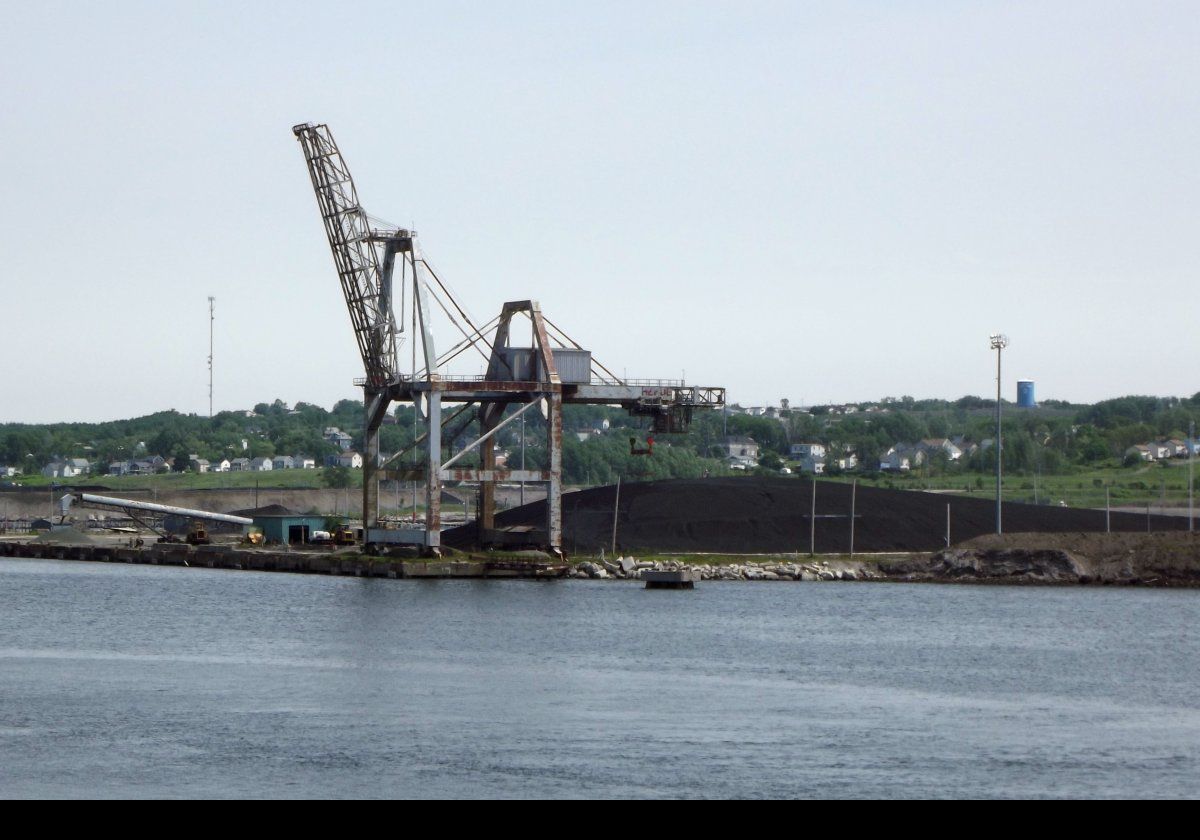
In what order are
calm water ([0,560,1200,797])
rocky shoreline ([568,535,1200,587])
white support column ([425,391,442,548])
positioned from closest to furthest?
1. calm water ([0,560,1200,797])
2. white support column ([425,391,442,548])
3. rocky shoreline ([568,535,1200,587])

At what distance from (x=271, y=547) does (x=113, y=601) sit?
32878 mm

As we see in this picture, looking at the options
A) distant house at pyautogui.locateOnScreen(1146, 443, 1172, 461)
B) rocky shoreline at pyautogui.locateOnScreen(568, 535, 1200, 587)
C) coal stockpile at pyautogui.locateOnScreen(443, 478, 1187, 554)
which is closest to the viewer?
rocky shoreline at pyautogui.locateOnScreen(568, 535, 1200, 587)

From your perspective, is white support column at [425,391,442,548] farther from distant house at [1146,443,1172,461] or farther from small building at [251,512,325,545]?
distant house at [1146,443,1172,461]

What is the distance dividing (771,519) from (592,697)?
52499 mm

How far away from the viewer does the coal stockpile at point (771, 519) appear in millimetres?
85625

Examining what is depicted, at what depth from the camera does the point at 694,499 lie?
90312 mm

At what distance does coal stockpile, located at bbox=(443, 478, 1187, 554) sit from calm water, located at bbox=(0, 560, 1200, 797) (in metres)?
19.0

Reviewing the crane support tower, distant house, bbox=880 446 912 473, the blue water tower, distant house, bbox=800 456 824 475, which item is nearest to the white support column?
the crane support tower

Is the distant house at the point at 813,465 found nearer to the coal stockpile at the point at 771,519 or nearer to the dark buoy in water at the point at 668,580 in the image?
the coal stockpile at the point at 771,519

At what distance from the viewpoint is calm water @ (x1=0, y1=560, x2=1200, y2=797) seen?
86.2 feet

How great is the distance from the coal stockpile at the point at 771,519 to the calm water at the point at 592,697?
62.4ft

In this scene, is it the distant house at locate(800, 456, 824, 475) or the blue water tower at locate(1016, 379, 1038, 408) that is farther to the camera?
the distant house at locate(800, 456, 824, 475)

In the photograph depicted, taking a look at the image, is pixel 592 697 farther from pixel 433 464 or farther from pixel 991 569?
pixel 991 569

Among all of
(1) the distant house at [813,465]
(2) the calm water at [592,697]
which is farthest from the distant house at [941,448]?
(2) the calm water at [592,697]
